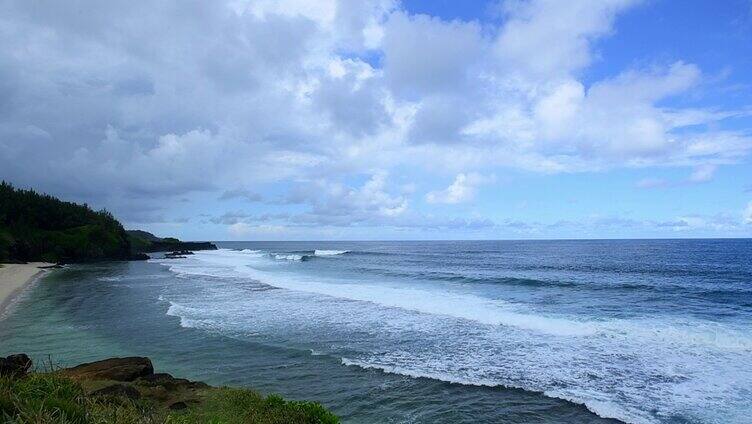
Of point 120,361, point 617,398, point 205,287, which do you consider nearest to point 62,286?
point 205,287

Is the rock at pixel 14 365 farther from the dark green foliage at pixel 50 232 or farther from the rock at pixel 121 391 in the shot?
the dark green foliage at pixel 50 232

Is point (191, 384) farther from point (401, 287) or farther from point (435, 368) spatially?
point (401, 287)

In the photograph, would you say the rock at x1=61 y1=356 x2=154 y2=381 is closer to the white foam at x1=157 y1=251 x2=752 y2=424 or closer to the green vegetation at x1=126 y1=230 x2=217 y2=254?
the white foam at x1=157 y1=251 x2=752 y2=424

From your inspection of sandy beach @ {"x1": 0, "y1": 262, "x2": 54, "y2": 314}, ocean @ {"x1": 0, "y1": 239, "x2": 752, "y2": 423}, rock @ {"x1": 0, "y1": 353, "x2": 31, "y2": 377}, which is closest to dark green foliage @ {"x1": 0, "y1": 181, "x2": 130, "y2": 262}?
sandy beach @ {"x1": 0, "y1": 262, "x2": 54, "y2": 314}

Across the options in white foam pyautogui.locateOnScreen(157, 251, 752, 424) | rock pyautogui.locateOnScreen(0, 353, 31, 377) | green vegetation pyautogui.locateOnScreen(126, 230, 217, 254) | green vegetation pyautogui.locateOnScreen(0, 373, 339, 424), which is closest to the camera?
green vegetation pyautogui.locateOnScreen(0, 373, 339, 424)

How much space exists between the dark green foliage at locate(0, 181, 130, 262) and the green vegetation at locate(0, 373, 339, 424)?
66.2m

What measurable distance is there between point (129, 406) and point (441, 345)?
1306 cm

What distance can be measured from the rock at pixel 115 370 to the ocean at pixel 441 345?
1419mm

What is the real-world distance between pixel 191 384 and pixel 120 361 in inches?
98.9

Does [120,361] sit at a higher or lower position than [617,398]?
higher

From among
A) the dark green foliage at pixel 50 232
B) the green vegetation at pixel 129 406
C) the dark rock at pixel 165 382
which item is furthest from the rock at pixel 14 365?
the dark green foliage at pixel 50 232

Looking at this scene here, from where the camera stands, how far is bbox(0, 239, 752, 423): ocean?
38.1ft

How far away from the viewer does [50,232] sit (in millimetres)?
73188

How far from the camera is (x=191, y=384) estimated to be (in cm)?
1109
